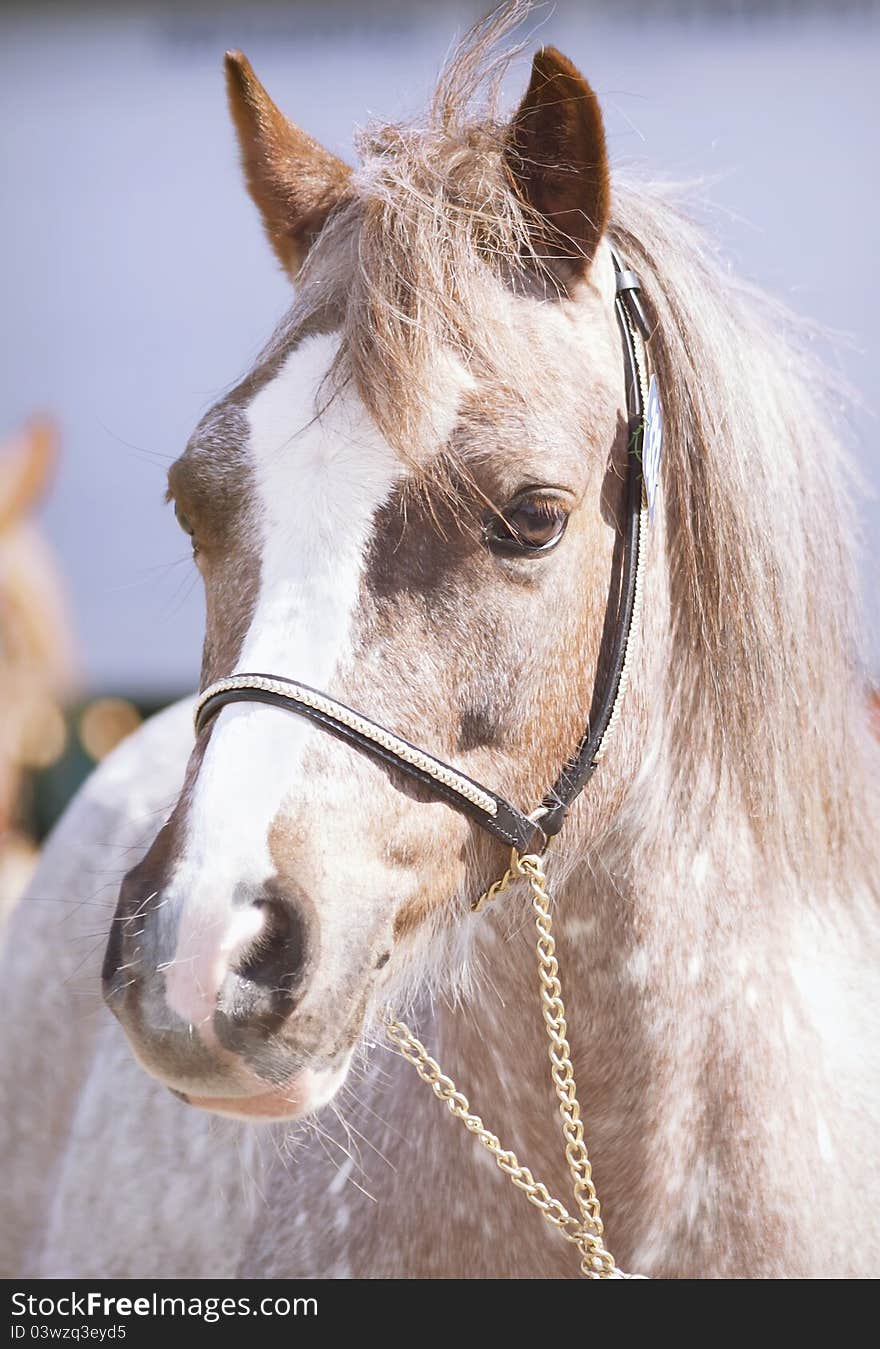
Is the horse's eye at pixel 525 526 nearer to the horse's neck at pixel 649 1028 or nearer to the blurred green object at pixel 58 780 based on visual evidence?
the horse's neck at pixel 649 1028

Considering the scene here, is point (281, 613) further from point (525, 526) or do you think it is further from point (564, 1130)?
point (564, 1130)

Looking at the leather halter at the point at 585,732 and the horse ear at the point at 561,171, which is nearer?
the leather halter at the point at 585,732

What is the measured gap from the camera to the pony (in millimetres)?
1076

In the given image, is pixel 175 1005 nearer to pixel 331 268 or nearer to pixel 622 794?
pixel 622 794

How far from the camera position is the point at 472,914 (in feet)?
4.37

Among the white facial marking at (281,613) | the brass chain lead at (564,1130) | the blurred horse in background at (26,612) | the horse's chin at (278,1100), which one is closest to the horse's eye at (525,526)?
the white facial marking at (281,613)

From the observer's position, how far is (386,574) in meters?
1.15

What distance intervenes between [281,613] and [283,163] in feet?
2.49

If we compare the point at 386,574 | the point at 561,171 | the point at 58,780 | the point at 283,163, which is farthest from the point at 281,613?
the point at 58,780

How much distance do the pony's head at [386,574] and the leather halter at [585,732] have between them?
2 cm

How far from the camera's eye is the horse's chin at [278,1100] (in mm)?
1059

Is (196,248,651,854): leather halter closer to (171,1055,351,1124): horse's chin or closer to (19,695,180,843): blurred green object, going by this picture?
(171,1055,351,1124): horse's chin

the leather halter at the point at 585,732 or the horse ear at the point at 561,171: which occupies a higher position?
the horse ear at the point at 561,171

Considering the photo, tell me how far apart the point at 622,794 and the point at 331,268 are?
737 millimetres
